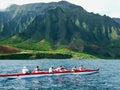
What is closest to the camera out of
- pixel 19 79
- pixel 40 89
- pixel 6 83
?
pixel 40 89

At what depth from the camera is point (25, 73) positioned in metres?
103

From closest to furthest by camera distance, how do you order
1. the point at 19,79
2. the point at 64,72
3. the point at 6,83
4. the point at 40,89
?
the point at 40,89
the point at 6,83
the point at 19,79
the point at 64,72

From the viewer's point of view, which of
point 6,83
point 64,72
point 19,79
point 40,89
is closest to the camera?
point 40,89

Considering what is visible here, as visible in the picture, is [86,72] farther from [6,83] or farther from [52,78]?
[6,83]

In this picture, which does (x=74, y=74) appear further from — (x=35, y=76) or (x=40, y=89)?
(x=40, y=89)

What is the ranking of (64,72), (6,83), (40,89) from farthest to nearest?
(64,72) → (6,83) → (40,89)

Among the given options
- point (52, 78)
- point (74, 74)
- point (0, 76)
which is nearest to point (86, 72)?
point (74, 74)

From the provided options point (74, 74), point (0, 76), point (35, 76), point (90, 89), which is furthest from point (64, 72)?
point (90, 89)

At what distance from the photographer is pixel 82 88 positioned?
3314 inches

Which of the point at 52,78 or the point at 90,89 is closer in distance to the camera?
the point at 90,89

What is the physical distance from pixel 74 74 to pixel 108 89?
37967 millimetres

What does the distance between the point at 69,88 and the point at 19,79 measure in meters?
23.9

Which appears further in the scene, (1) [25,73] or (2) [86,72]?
(2) [86,72]

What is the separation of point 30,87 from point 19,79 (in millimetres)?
17358
